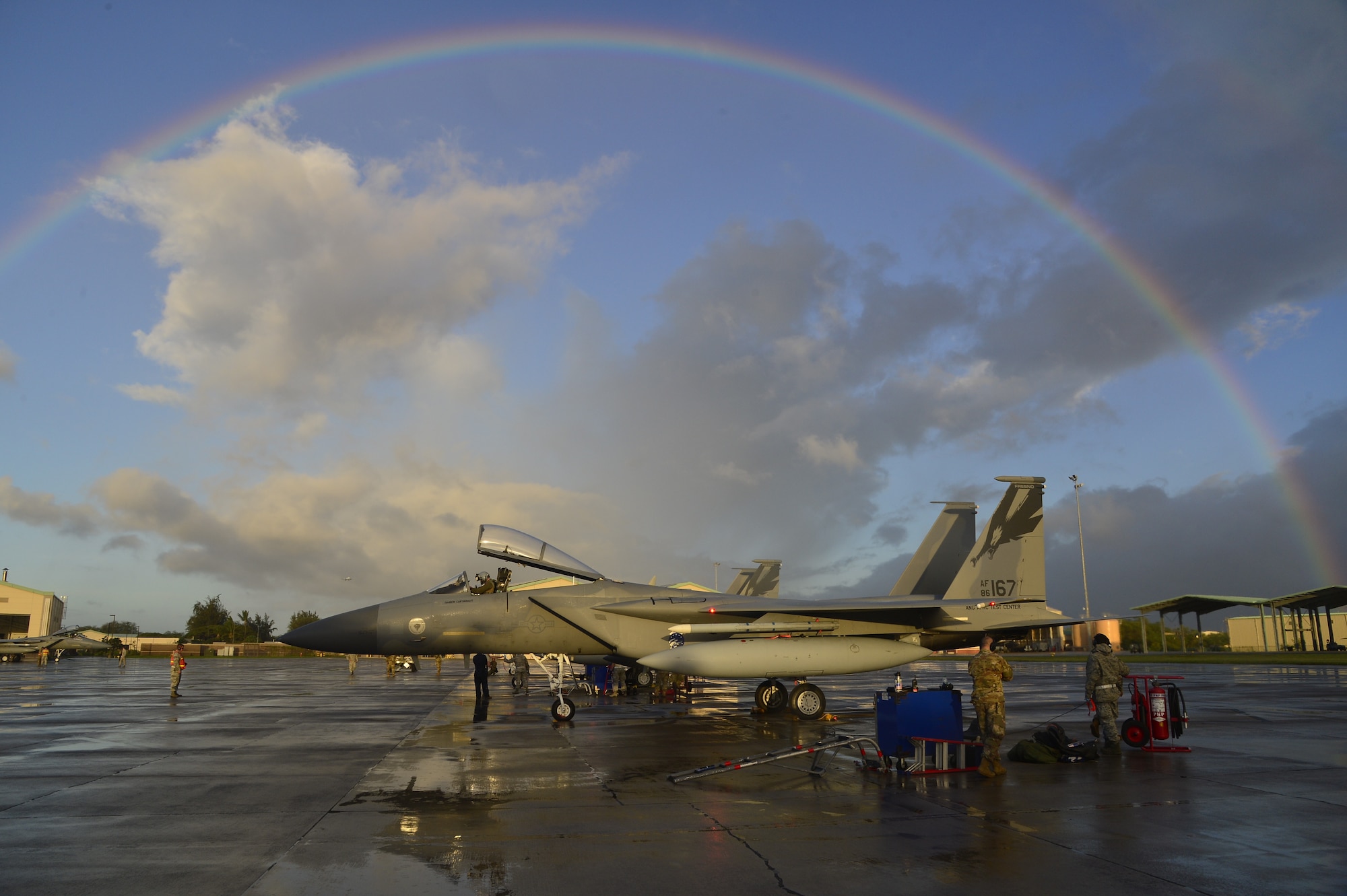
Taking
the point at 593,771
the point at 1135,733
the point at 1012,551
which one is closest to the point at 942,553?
the point at 1012,551

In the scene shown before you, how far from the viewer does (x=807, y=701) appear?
15508mm

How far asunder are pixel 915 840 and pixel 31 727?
601 inches

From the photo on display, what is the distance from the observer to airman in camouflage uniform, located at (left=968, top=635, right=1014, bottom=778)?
28.1 feet

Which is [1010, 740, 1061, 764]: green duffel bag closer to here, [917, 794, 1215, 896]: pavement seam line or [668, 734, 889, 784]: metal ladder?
[668, 734, 889, 784]: metal ladder

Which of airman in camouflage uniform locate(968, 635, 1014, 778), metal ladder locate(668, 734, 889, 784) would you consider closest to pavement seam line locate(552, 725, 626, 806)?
metal ladder locate(668, 734, 889, 784)

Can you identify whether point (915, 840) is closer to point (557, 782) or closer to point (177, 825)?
point (557, 782)

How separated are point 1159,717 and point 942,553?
9229mm

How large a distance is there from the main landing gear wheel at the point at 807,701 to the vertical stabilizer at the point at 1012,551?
15.0ft

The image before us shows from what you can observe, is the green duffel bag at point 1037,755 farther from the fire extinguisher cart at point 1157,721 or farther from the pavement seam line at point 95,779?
the pavement seam line at point 95,779

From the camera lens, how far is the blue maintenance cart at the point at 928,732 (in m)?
8.94

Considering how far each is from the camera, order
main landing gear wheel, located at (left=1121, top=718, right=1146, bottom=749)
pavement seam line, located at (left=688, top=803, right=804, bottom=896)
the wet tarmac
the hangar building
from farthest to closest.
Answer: the hangar building
main landing gear wheel, located at (left=1121, top=718, right=1146, bottom=749)
the wet tarmac
pavement seam line, located at (left=688, top=803, right=804, bottom=896)

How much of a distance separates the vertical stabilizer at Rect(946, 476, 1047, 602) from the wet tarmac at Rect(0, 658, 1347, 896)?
15.2 ft

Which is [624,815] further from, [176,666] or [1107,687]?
[176,666]

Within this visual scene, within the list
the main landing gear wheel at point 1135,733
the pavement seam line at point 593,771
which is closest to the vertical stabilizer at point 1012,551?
the main landing gear wheel at point 1135,733
